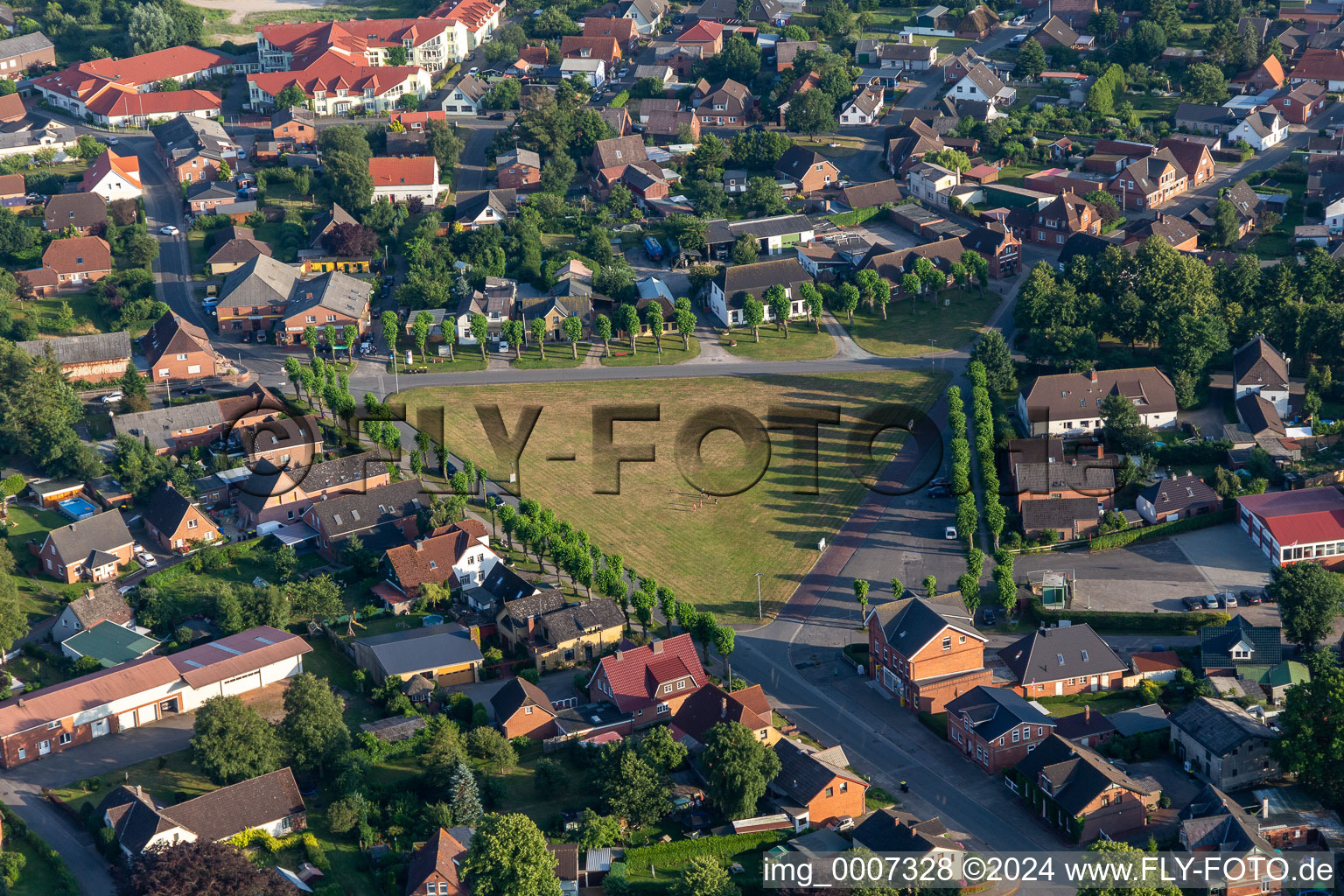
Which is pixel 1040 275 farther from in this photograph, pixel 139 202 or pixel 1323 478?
pixel 139 202

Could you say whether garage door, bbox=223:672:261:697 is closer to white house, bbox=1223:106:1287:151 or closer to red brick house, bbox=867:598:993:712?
red brick house, bbox=867:598:993:712

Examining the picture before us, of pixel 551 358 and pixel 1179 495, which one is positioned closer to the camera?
pixel 1179 495

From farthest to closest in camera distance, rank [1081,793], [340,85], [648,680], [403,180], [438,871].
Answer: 1. [340,85]
2. [403,180]
3. [648,680]
4. [1081,793]
5. [438,871]

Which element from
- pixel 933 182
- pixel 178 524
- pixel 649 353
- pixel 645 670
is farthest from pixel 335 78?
pixel 645 670

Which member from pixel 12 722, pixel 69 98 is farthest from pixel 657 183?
pixel 12 722

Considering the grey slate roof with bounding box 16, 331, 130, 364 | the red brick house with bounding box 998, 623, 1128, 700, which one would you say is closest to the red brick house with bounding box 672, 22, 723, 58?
the grey slate roof with bounding box 16, 331, 130, 364

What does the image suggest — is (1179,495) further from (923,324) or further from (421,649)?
(421,649)
